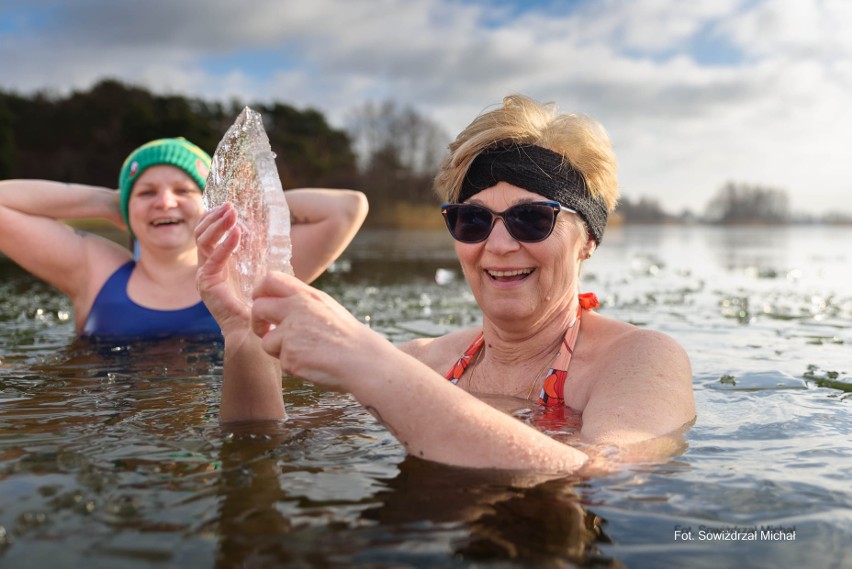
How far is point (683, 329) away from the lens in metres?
7.87

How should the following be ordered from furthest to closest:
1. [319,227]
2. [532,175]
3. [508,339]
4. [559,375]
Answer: [319,227] < [508,339] < [559,375] < [532,175]

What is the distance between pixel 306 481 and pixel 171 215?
13.4 feet

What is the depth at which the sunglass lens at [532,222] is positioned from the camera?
3562 mm

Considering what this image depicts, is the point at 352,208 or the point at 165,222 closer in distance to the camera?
the point at 352,208

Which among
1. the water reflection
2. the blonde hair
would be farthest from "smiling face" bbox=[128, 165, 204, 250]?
the water reflection

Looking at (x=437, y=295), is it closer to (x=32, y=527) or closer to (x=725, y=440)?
(x=725, y=440)

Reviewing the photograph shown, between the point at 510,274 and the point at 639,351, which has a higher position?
the point at 510,274

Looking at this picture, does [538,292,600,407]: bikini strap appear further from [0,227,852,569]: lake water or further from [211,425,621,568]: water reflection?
[211,425,621,568]: water reflection

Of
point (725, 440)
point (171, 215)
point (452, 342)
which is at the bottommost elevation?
point (725, 440)

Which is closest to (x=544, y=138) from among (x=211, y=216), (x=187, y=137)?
(x=211, y=216)

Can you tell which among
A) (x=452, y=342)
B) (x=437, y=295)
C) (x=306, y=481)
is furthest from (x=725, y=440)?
(x=437, y=295)

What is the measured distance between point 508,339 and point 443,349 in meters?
0.71

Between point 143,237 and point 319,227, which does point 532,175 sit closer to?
point 319,227

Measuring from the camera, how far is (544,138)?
3.74 meters
